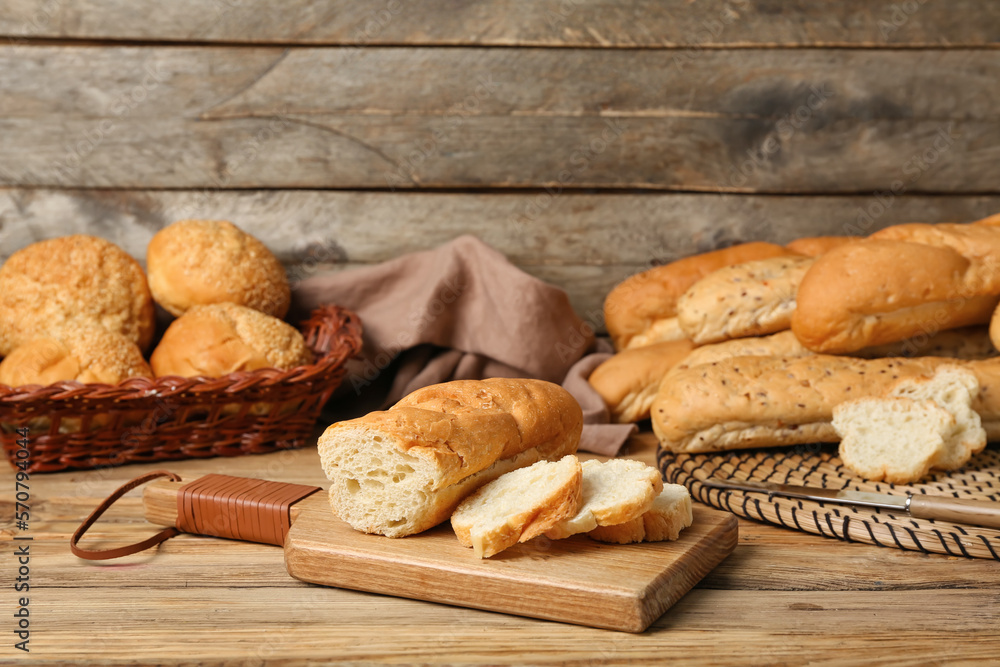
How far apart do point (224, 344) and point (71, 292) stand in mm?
438

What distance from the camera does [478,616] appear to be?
1256mm

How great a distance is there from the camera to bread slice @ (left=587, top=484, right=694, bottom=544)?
4.33ft

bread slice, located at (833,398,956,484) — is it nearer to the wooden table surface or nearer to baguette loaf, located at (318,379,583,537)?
the wooden table surface

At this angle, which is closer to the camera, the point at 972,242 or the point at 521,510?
the point at 521,510

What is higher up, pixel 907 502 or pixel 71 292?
pixel 71 292

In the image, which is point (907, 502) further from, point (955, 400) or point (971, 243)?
point (971, 243)

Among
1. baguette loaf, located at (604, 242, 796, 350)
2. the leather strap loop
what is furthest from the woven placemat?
the leather strap loop

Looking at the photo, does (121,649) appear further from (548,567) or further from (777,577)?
(777,577)

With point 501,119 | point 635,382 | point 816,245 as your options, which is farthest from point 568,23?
point 635,382

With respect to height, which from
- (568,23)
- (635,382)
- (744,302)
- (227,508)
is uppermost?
(568,23)

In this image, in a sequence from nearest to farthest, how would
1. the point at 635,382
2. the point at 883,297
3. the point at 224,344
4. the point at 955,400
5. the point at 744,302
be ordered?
the point at 955,400 → the point at 883,297 → the point at 224,344 → the point at 744,302 → the point at 635,382

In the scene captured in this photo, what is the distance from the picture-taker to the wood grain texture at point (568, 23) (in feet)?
8.61

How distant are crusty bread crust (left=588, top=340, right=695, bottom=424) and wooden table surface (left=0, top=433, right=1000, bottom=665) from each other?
0.78 metres

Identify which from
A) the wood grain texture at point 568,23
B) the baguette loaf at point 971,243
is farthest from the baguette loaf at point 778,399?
the wood grain texture at point 568,23
